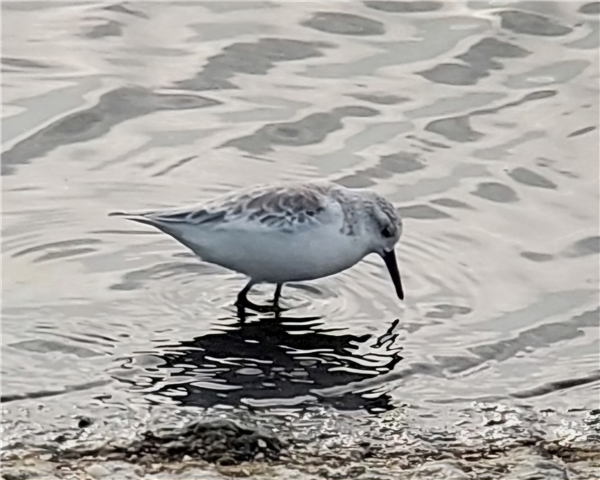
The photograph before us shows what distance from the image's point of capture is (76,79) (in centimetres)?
913

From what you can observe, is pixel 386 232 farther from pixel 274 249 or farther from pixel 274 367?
pixel 274 367

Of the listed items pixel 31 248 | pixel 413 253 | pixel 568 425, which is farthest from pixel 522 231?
pixel 31 248

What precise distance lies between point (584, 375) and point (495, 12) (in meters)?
5.15

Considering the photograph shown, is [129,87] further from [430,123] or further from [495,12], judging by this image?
[495,12]

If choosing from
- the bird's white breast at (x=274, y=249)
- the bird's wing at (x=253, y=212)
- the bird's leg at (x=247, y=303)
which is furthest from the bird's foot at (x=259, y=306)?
the bird's wing at (x=253, y=212)

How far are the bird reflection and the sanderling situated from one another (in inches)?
10.9

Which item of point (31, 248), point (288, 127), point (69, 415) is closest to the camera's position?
point (69, 415)

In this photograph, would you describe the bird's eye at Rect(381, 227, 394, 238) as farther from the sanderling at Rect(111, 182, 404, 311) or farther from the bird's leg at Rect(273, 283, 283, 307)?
the bird's leg at Rect(273, 283, 283, 307)

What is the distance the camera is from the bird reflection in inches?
222

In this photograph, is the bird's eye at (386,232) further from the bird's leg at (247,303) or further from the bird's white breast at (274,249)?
the bird's leg at (247,303)

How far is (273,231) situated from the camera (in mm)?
6180

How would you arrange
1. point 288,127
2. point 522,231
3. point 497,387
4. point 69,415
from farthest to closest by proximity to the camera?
point 288,127 → point 522,231 → point 497,387 → point 69,415

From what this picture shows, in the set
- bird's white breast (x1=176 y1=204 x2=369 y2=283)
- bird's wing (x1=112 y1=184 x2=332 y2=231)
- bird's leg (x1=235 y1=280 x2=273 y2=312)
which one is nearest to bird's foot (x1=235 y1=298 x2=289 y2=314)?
bird's leg (x1=235 y1=280 x2=273 y2=312)

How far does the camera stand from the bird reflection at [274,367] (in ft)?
18.5
